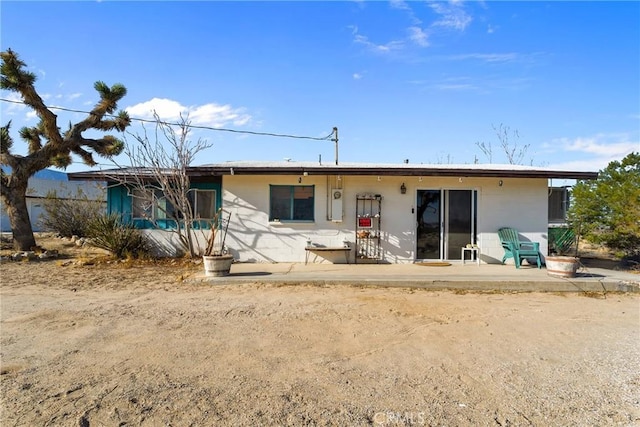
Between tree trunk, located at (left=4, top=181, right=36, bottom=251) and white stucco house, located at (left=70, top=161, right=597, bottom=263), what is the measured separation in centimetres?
653

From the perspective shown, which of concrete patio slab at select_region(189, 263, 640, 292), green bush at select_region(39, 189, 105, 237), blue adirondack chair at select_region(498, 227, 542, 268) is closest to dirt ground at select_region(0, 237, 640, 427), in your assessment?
concrete patio slab at select_region(189, 263, 640, 292)

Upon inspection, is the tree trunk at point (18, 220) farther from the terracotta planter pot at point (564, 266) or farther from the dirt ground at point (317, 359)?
the terracotta planter pot at point (564, 266)

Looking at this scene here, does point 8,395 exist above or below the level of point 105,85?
below

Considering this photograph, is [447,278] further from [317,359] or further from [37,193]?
[37,193]

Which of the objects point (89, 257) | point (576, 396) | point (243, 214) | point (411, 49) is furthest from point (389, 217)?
point (89, 257)

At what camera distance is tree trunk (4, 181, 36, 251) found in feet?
41.9

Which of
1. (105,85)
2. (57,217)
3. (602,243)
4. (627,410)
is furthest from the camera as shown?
(57,217)

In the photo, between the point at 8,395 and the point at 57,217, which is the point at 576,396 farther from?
the point at 57,217

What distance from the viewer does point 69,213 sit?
642 inches

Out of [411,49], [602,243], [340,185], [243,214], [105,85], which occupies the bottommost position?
[602,243]

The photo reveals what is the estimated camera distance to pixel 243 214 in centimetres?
A: 1117

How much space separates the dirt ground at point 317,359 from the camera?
10.5ft

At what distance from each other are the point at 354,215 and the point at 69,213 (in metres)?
12.4

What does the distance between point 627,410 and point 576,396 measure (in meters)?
0.36
